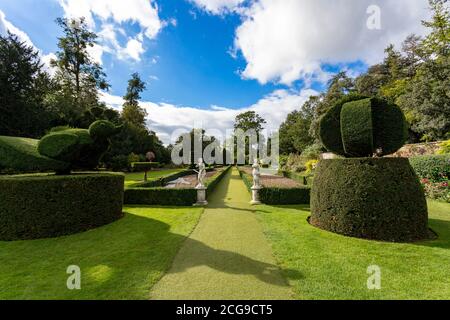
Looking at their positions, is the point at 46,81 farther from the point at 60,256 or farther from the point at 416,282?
the point at 416,282

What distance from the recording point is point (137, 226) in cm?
588

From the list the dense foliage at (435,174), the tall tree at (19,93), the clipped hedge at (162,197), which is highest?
the tall tree at (19,93)

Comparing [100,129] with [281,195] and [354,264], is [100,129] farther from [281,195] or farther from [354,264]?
[281,195]

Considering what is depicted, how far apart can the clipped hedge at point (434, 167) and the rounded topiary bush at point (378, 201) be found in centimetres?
834

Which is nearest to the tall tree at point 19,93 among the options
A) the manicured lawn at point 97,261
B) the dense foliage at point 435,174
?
the manicured lawn at point 97,261

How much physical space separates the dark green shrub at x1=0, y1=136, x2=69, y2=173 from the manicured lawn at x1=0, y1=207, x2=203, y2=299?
1832mm

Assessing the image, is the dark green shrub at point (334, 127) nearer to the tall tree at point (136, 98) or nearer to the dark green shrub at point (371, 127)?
the dark green shrub at point (371, 127)

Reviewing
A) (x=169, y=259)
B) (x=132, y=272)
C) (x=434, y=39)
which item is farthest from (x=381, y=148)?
(x=434, y=39)

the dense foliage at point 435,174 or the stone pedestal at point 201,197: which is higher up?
the dense foliage at point 435,174

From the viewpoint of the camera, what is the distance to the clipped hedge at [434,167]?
1040 centimetres

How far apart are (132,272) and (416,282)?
451 centimetres

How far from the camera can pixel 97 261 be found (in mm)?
3801

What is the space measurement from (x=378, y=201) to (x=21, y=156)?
8745 mm

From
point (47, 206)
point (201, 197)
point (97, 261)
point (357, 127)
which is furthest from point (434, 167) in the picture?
point (47, 206)
